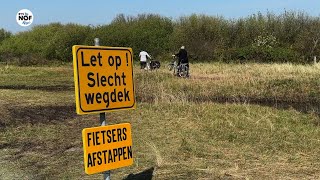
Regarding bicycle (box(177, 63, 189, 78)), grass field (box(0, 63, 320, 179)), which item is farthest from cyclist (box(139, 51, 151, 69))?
grass field (box(0, 63, 320, 179))

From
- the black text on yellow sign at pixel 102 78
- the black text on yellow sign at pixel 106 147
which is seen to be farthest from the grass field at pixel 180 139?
the black text on yellow sign at pixel 102 78

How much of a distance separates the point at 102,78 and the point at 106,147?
680mm

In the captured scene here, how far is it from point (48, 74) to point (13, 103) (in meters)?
17.2

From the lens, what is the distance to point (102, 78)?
15.4 feet

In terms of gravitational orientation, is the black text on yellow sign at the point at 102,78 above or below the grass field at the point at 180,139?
above

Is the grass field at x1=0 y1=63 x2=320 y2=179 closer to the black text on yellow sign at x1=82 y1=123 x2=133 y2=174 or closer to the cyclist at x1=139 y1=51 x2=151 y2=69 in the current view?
the black text on yellow sign at x1=82 y1=123 x2=133 y2=174

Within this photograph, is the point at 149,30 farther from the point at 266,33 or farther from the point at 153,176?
the point at 153,176

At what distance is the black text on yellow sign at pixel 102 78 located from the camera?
4500mm

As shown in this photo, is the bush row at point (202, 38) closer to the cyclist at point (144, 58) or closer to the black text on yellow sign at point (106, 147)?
the cyclist at point (144, 58)

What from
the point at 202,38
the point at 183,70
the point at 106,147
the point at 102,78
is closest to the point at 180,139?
the point at 106,147

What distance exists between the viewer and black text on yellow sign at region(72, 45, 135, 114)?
450 cm

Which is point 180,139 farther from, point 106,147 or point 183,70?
point 183,70

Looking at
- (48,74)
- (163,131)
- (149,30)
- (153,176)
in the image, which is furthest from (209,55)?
(153,176)

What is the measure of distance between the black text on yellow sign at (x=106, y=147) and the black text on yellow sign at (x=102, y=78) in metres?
0.22
